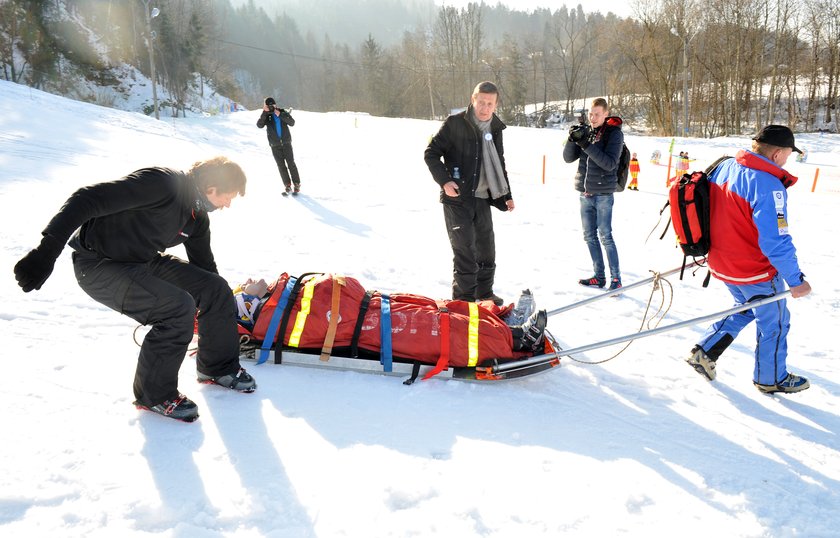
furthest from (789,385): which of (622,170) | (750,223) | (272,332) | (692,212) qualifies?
(272,332)

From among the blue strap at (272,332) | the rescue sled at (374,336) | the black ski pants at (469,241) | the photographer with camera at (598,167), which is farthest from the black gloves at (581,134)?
the blue strap at (272,332)

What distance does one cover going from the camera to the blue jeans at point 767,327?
325cm

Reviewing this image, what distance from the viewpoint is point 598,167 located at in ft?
16.5

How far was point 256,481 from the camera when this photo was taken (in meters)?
2.43

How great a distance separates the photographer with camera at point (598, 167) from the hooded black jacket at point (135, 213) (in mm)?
3588

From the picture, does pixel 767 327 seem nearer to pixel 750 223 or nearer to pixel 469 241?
pixel 750 223

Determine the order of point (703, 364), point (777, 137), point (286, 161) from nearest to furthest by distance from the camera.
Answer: point (777, 137), point (703, 364), point (286, 161)

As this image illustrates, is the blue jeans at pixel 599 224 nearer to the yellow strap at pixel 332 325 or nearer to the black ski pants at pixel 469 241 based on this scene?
the black ski pants at pixel 469 241

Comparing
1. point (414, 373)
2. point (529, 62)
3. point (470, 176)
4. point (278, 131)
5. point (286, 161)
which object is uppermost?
point (529, 62)

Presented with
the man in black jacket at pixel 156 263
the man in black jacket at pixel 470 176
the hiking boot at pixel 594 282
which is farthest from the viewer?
the hiking boot at pixel 594 282

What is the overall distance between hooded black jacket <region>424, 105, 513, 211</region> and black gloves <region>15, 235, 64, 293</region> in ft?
9.20

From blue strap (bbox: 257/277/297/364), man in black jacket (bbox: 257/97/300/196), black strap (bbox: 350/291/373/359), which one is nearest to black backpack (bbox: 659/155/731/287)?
black strap (bbox: 350/291/373/359)

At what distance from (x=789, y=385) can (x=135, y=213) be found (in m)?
4.14

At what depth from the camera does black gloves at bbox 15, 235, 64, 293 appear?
2211mm
